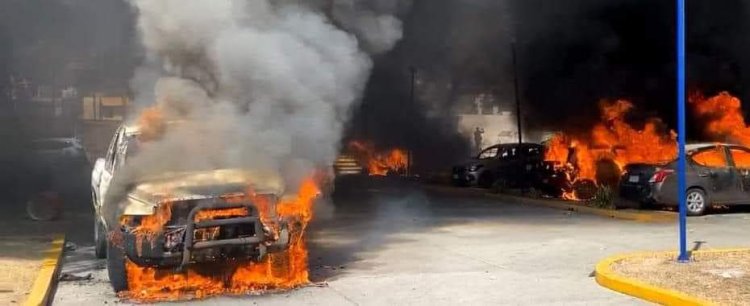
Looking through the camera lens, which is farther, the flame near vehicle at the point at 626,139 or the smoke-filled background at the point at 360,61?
the flame near vehicle at the point at 626,139

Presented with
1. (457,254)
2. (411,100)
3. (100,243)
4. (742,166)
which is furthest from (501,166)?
(100,243)

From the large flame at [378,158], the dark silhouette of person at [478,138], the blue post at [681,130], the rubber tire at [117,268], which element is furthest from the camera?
the dark silhouette of person at [478,138]

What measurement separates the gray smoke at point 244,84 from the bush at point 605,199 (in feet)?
24.0

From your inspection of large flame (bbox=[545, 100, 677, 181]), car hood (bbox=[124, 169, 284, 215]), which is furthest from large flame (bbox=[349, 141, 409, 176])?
car hood (bbox=[124, 169, 284, 215])

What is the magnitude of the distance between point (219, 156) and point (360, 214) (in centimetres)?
729

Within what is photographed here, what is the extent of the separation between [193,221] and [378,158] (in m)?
21.4

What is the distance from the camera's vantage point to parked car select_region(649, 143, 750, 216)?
521 inches

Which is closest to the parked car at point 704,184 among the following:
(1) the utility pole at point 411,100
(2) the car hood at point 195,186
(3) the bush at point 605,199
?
(3) the bush at point 605,199

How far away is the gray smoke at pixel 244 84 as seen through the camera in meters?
7.48

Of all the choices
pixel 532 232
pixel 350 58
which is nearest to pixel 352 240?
pixel 532 232

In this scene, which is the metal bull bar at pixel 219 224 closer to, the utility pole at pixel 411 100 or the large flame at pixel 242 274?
the large flame at pixel 242 274

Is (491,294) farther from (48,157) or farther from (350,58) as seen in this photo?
(48,157)

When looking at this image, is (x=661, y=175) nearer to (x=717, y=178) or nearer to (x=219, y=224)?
(x=717, y=178)

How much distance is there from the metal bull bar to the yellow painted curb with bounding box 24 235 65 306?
126cm
